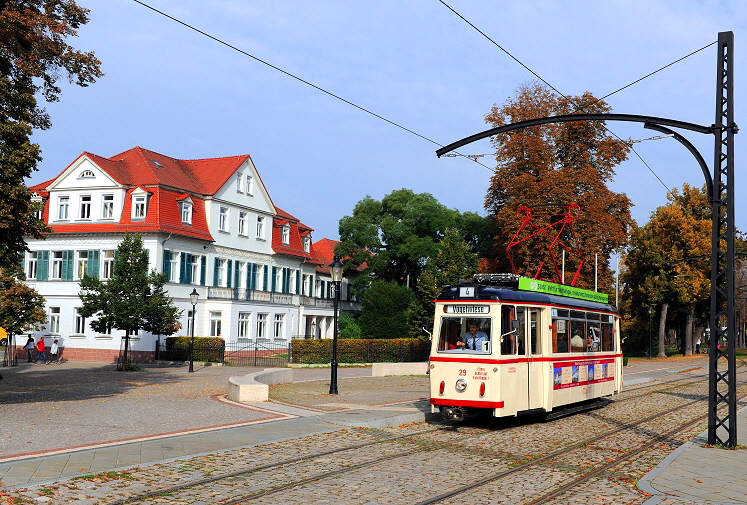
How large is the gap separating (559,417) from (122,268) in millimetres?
24896

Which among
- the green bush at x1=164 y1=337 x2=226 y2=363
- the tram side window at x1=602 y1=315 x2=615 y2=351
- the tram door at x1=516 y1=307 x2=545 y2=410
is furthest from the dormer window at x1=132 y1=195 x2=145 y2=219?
the tram door at x1=516 y1=307 x2=545 y2=410

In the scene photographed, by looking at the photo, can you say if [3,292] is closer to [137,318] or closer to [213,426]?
[137,318]

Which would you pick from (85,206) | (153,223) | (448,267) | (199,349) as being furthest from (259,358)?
(85,206)

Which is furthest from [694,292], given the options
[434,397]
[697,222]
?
[434,397]

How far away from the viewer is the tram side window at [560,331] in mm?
17516

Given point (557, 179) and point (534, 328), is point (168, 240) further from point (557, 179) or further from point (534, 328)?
point (534, 328)

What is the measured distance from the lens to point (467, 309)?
16.2 metres

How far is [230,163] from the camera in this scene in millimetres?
57750

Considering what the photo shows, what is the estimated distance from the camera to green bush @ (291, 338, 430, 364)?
43.7 metres

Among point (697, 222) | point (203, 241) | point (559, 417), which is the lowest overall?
point (559, 417)

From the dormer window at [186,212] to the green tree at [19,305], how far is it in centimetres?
1232

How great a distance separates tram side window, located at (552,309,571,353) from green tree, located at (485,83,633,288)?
26909 mm

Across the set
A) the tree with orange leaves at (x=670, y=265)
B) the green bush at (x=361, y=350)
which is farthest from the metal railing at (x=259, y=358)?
the tree with orange leaves at (x=670, y=265)

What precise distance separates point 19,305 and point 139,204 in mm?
12337
